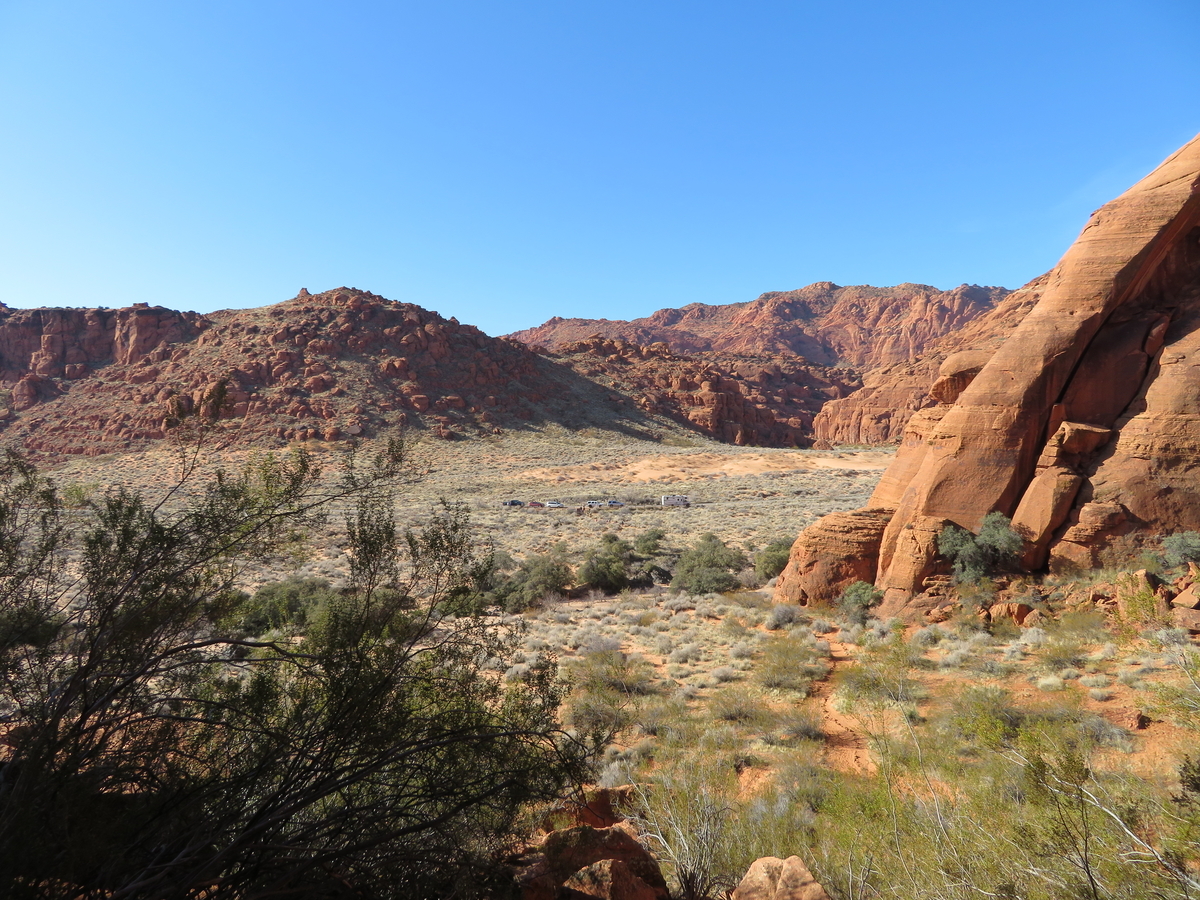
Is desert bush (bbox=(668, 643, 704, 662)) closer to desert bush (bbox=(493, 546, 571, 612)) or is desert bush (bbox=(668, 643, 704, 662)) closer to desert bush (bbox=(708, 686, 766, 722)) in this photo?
desert bush (bbox=(708, 686, 766, 722))

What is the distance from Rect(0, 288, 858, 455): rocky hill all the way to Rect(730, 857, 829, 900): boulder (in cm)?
5360

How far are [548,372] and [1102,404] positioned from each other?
66624 millimetres

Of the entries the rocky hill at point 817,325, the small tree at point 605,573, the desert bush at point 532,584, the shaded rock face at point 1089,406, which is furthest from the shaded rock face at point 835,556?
the rocky hill at point 817,325

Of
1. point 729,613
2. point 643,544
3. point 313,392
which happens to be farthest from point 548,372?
point 729,613

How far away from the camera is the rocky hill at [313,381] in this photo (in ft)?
174

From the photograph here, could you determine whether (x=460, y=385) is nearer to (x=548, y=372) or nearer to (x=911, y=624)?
(x=548, y=372)

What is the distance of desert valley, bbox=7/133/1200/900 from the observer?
365 centimetres

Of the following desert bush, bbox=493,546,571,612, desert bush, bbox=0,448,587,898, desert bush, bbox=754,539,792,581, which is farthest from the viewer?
desert bush, bbox=754,539,792,581

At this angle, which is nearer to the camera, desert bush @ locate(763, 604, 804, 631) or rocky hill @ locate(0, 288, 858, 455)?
desert bush @ locate(763, 604, 804, 631)

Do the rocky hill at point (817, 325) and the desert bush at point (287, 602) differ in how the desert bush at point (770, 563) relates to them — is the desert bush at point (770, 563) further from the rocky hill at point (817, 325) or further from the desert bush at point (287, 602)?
the rocky hill at point (817, 325)

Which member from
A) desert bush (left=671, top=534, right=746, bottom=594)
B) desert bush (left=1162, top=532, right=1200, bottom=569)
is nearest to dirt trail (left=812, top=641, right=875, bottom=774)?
desert bush (left=1162, top=532, right=1200, bottom=569)

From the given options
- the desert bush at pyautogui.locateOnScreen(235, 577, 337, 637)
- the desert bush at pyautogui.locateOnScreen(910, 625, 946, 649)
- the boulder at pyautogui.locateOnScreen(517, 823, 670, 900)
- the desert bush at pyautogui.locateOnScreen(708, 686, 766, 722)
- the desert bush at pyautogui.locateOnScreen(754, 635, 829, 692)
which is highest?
the boulder at pyautogui.locateOnScreen(517, 823, 670, 900)

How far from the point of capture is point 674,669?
10.9 meters

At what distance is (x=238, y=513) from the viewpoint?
519 centimetres
